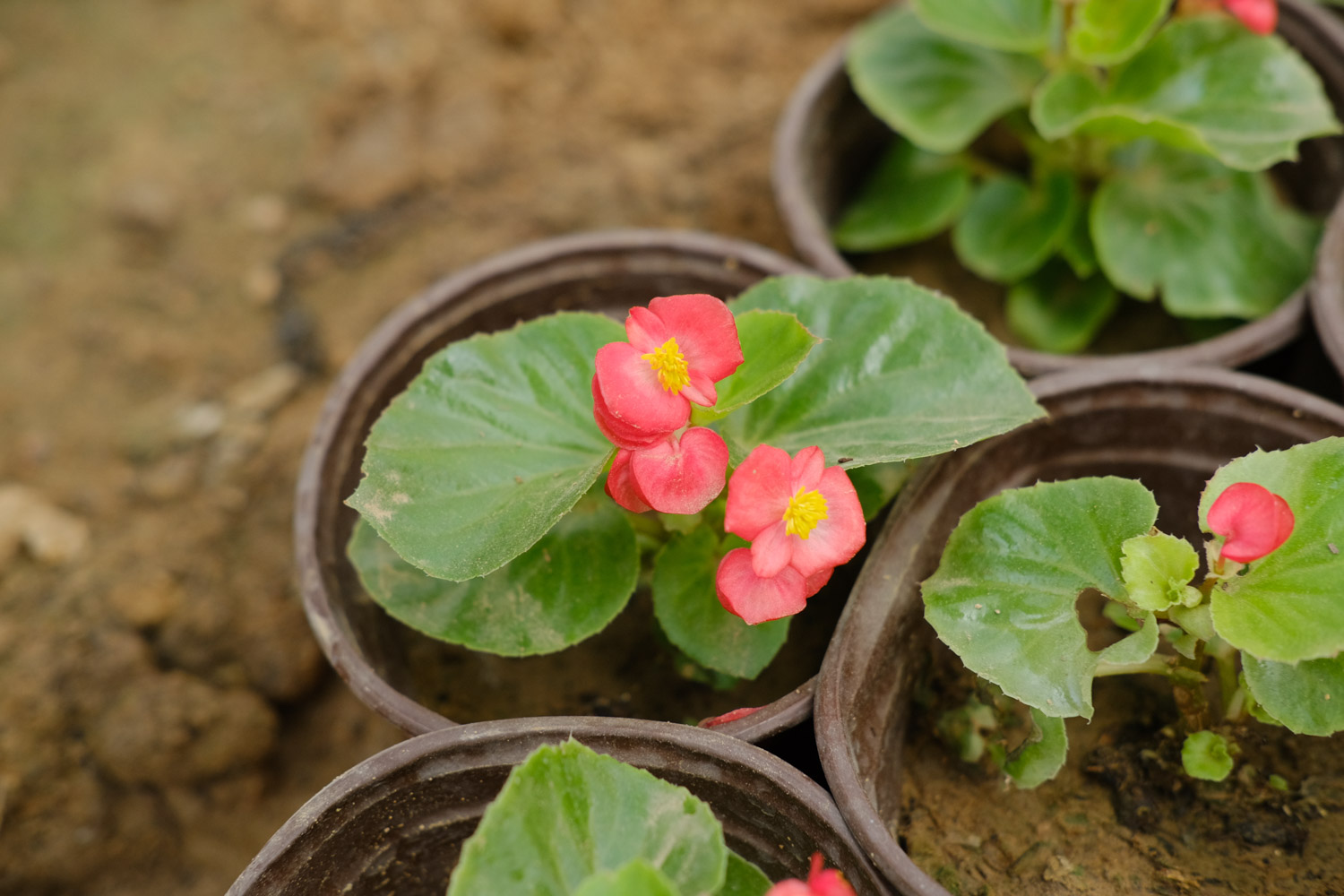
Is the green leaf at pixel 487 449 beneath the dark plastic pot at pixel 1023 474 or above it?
above

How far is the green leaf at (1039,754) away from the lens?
3.03 feet

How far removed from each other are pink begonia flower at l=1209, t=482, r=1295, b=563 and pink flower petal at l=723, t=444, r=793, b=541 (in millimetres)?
348

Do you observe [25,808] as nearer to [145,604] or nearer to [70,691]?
[70,691]

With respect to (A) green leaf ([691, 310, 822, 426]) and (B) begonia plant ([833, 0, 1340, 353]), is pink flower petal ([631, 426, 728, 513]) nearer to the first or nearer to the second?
(A) green leaf ([691, 310, 822, 426])

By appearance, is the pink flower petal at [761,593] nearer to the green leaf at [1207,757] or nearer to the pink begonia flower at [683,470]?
the pink begonia flower at [683,470]

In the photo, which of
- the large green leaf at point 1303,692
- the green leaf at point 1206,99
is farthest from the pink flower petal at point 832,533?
the green leaf at point 1206,99

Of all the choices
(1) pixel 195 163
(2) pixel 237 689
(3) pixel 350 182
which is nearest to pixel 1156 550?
(2) pixel 237 689

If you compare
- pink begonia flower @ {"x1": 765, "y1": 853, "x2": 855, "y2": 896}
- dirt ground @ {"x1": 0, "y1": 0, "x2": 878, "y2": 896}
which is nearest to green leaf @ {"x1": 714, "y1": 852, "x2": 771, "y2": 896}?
pink begonia flower @ {"x1": 765, "y1": 853, "x2": 855, "y2": 896}

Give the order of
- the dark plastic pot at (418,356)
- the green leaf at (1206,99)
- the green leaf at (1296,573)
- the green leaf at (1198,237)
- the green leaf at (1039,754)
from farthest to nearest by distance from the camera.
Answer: the green leaf at (1198,237)
the green leaf at (1206,99)
the dark plastic pot at (418,356)
the green leaf at (1039,754)
the green leaf at (1296,573)

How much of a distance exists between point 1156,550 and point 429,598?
0.68 metres

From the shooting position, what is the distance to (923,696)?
1116 millimetres

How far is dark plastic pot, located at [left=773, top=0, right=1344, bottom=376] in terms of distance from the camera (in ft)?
4.42

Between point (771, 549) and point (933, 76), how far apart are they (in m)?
0.98

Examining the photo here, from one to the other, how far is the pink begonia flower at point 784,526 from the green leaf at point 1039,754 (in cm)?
26
